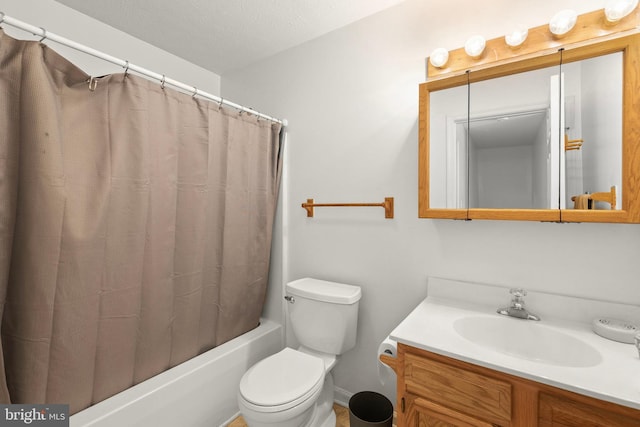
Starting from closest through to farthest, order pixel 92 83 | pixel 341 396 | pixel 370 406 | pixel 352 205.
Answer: pixel 92 83, pixel 370 406, pixel 352 205, pixel 341 396

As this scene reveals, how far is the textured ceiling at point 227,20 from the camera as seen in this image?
5.39 feet

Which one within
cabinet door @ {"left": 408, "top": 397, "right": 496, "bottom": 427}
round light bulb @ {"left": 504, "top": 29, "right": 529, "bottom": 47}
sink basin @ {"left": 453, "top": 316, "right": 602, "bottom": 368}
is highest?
round light bulb @ {"left": 504, "top": 29, "right": 529, "bottom": 47}

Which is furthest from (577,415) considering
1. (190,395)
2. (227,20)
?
(227,20)

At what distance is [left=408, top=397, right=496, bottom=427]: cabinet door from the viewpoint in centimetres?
97

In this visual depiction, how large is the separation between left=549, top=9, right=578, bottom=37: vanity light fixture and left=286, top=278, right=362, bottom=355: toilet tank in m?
1.51

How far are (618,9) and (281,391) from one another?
2057 millimetres

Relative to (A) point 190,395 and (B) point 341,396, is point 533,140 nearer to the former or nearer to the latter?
(B) point 341,396

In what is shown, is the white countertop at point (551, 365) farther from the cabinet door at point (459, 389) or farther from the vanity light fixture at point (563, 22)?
the vanity light fixture at point (563, 22)

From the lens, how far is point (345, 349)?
170cm

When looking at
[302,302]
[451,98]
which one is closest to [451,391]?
[302,302]

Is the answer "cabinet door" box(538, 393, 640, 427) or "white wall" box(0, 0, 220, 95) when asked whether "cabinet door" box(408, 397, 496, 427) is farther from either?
"white wall" box(0, 0, 220, 95)

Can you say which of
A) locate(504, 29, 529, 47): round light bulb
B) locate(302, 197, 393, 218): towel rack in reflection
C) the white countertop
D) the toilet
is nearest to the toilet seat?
the toilet

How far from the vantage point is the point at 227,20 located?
179 cm

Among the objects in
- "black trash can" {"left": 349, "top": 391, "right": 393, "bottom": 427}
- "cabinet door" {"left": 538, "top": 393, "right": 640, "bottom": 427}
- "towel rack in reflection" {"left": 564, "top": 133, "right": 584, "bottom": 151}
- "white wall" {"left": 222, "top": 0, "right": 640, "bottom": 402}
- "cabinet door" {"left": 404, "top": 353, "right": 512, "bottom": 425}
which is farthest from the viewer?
"black trash can" {"left": 349, "top": 391, "right": 393, "bottom": 427}
